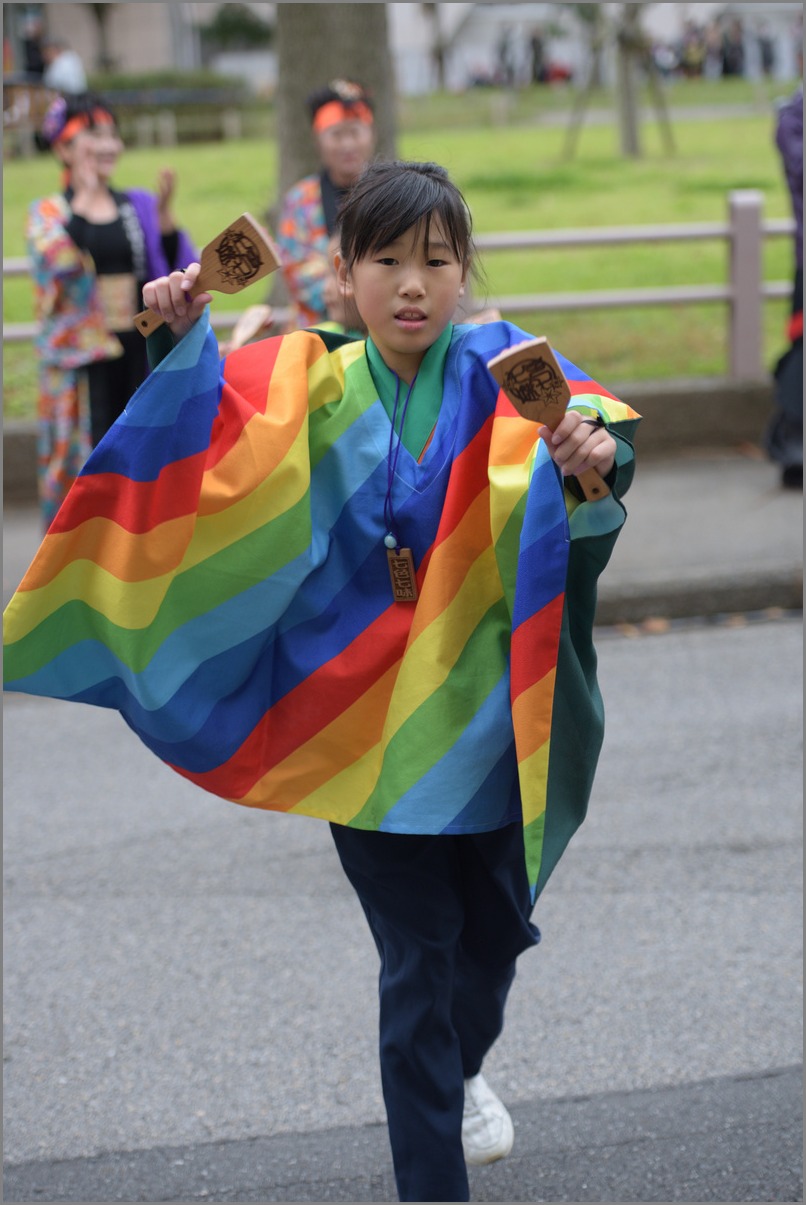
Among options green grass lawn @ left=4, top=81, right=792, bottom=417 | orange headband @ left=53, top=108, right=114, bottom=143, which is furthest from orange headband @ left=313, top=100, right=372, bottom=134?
orange headband @ left=53, top=108, right=114, bottom=143

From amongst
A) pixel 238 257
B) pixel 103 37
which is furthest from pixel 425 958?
pixel 103 37

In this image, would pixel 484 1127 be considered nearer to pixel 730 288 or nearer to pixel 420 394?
pixel 420 394

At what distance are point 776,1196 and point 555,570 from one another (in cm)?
126

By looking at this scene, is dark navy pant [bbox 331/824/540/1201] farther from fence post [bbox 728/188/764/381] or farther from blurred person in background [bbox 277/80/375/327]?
fence post [bbox 728/188/764/381]

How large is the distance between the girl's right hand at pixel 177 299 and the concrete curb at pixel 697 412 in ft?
20.5

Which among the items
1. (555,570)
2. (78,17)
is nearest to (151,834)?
(555,570)

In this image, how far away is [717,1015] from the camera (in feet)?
10.6

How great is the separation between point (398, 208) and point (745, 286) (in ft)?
22.0

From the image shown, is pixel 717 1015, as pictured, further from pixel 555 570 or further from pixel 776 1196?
pixel 555 570

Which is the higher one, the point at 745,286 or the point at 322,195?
the point at 322,195

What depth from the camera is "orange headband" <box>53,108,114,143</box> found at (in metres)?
6.15

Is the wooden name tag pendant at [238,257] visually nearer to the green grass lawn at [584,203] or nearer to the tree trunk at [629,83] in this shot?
the green grass lawn at [584,203]

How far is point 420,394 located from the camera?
7.70 feet

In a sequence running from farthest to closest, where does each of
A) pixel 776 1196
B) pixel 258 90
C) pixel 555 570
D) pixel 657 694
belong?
pixel 258 90
pixel 657 694
pixel 776 1196
pixel 555 570
